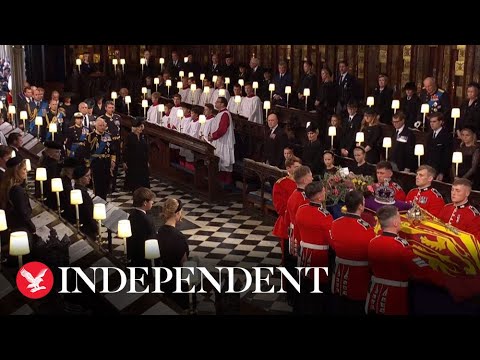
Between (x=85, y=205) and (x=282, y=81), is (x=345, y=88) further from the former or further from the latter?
(x=85, y=205)

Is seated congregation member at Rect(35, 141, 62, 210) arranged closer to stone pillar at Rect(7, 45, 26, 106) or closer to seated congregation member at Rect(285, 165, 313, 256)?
seated congregation member at Rect(285, 165, 313, 256)

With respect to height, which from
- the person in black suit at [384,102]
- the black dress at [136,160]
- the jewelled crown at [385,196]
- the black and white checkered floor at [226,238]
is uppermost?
the person in black suit at [384,102]

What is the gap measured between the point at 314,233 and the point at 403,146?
→ 493cm

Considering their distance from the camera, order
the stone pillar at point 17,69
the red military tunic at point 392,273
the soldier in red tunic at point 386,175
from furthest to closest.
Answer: the stone pillar at point 17,69 < the soldier in red tunic at point 386,175 < the red military tunic at point 392,273

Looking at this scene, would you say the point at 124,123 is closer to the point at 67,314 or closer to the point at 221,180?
the point at 221,180

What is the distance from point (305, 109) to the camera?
1752cm

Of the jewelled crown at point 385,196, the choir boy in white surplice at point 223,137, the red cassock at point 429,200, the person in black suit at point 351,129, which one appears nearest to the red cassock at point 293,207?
the jewelled crown at point 385,196

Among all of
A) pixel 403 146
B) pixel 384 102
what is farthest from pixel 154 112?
pixel 403 146

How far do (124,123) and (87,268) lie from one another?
9936 millimetres

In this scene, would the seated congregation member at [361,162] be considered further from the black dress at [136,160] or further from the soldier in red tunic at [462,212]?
the black dress at [136,160]

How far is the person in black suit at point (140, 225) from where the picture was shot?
8.73 m

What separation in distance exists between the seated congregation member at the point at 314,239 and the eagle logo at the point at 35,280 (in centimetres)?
281
